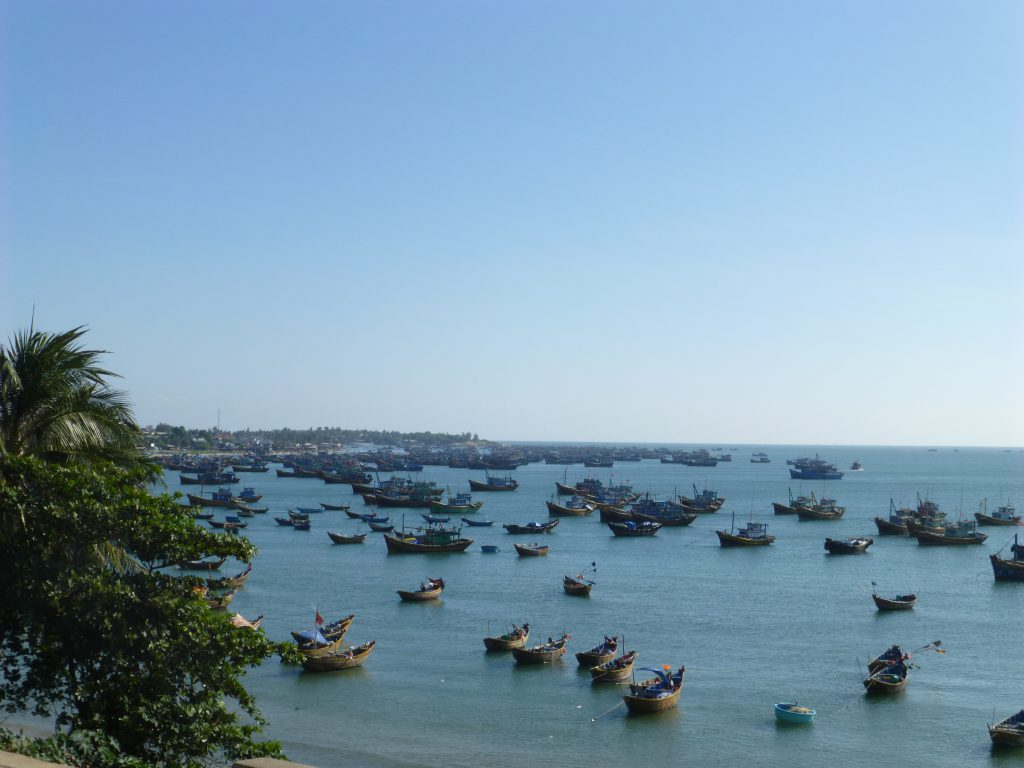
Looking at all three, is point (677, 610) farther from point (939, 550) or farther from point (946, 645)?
point (939, 550)

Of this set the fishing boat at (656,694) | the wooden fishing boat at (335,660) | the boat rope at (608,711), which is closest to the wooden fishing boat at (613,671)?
the fishing boat at (656,694)

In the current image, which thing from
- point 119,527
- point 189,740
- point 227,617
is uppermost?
point 119,527

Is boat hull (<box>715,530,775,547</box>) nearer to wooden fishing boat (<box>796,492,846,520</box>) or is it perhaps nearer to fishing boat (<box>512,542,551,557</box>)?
fishing boat (<box>512,542,551,557</box>)

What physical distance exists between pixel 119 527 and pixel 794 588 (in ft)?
155

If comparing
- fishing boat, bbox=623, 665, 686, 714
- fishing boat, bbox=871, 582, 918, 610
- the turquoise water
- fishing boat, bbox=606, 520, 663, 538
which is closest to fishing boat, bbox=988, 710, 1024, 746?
the turquoise water

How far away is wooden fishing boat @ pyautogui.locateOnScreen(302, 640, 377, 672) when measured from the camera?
109ft

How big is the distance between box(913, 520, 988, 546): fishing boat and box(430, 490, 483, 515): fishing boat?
4299 centimetres

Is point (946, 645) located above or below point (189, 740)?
below

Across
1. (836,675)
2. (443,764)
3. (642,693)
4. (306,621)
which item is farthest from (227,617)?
(306,621)

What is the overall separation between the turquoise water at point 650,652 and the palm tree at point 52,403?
584 inches

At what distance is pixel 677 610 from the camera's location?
4628 centimetres

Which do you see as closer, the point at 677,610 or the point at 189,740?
the point at 189,740

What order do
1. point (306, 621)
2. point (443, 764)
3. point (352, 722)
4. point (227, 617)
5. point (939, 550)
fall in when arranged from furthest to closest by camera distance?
point (939, 550), point (306, 621), point (352, 722), point (443, 764), point (227, 617)

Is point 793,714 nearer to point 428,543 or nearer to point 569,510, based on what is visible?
point 428,543
